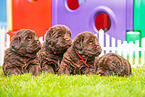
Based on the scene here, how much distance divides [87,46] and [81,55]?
22cm

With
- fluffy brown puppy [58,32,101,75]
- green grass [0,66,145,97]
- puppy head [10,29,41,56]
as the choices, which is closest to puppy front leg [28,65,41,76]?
green grass [0,66,145,97]

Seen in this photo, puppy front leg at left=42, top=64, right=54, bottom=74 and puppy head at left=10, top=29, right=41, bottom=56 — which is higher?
puppy head at left=10, top=29, right=41, bottom=56

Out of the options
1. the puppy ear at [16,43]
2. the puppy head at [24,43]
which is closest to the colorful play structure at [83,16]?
the puppy head at [24,43]

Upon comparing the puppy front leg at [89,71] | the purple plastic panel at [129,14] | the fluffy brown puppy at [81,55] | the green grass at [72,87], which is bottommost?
the green grass at [72,87]

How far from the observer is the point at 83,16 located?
7676 mm

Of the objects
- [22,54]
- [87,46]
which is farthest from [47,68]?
[87,46]

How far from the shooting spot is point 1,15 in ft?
44.2

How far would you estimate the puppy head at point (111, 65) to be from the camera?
334 centimetres

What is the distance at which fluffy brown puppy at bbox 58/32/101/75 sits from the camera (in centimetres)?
331

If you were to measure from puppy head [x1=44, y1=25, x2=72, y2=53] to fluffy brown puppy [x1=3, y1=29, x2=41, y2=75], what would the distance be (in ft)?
0.96

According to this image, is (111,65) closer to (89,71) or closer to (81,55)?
(89,71)

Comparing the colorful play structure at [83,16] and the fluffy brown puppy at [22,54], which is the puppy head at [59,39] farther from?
the colorful play structure at [83,16]

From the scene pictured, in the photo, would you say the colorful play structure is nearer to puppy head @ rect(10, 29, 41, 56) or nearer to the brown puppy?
the brown puppy

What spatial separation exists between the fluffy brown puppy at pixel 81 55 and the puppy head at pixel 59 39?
0.52ft
